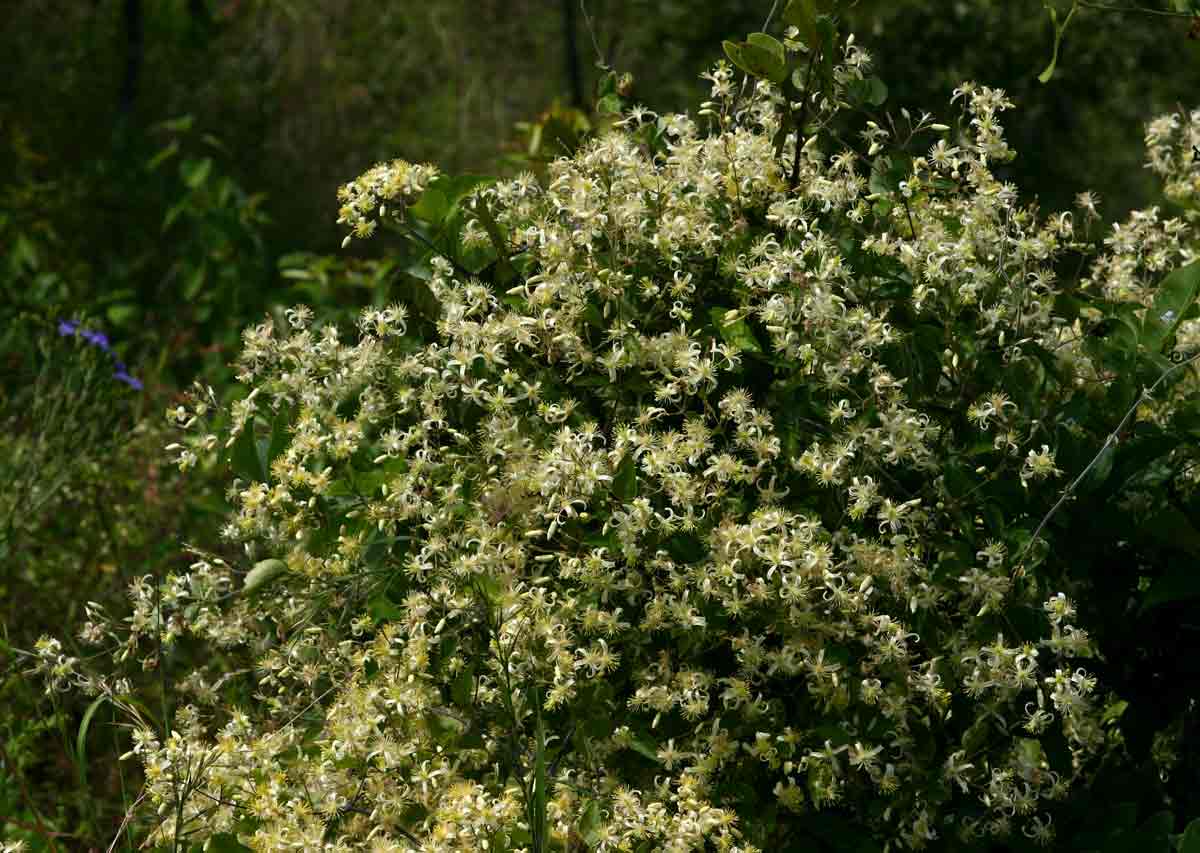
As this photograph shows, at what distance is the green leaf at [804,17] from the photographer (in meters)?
2.07

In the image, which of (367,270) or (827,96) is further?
(367,270)

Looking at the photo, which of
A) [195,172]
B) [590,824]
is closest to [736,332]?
[590,824]

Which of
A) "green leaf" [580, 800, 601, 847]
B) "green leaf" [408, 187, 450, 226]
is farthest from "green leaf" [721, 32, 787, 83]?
"green leaf" [580, 800, 601, 847]

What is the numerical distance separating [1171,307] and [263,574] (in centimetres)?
142

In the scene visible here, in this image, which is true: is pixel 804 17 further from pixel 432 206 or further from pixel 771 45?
pixel 432 206

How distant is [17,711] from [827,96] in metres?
2.32

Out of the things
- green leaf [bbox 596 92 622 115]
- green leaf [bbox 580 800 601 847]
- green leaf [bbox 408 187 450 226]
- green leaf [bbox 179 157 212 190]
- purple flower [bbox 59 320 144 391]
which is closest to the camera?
green leaf [bbox 580 800 601 847]

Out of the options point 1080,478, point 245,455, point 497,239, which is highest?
point 497,239

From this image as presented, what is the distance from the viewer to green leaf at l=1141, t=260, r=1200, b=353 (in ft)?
7.46

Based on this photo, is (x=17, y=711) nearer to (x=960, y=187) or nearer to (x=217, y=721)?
(x=217, y=721)

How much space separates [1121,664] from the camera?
89.8 inches

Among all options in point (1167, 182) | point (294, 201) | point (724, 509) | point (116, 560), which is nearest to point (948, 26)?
point (294, 201)

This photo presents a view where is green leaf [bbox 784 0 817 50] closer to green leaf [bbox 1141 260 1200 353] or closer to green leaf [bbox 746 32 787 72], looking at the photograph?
green leaf [bbox 746 32 787 72]

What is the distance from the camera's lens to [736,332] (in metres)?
2.08
